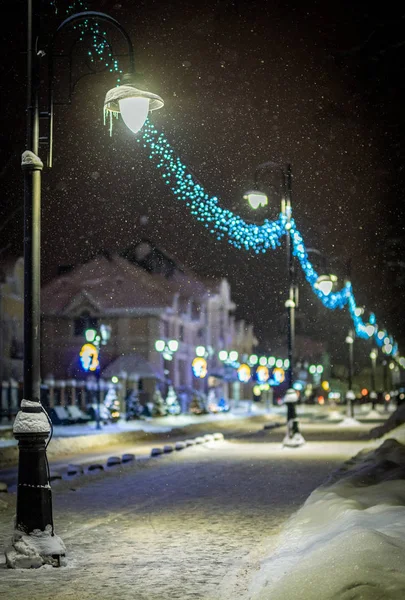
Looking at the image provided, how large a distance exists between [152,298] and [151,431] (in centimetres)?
3008

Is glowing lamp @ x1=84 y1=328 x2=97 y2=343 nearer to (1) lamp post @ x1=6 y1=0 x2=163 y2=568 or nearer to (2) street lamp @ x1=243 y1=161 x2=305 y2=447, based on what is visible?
(2) street lamp @ x1=243 y1=161 x2=305 y2=447

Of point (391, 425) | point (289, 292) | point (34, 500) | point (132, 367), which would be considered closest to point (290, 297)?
point (289, 292)

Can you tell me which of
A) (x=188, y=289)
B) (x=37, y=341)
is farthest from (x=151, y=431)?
(x=188, y=289)

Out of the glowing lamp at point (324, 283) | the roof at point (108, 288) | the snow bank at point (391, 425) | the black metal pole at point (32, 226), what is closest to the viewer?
the black metal pole at point (32, 226)

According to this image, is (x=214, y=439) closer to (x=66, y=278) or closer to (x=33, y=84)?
(x=33, y=84)

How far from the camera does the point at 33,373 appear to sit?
31.2 feet

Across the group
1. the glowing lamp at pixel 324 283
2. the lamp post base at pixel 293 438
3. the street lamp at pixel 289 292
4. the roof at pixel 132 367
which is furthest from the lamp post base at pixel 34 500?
the roof at pixel 132 367

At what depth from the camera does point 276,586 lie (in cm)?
728

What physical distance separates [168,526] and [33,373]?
3694 millimetres

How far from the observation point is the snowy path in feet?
26.8

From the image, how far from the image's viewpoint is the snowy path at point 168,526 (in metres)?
8.17

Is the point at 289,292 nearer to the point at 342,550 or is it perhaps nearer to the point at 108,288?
the point at 342,550

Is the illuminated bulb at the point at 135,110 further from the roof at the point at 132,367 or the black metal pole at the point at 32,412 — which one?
the roof at the point at 132,367

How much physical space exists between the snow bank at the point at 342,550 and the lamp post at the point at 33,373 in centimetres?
220
